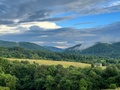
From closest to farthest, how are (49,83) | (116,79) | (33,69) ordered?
(116,79) < (49,83) < (33,69)

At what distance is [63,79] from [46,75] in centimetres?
2162

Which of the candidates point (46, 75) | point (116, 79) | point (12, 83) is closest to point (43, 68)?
point (46, 75)

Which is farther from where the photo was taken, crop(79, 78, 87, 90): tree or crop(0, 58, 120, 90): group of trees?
crop(0, 58, 120, 90): group of trees

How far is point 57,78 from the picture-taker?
12506cm

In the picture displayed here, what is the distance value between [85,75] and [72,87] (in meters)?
7.90

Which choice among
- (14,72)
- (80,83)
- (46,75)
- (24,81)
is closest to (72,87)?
(80,83)

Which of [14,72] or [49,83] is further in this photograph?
[14,72]

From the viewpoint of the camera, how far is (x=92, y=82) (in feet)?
360

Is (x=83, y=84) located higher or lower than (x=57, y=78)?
lower

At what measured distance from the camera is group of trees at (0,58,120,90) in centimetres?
10812

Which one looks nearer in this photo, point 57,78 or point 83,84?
point 83,84

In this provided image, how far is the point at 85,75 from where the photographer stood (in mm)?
113625

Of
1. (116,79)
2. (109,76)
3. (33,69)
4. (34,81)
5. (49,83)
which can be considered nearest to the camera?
(116,79)

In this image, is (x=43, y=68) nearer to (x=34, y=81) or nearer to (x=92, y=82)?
(x=34, y=81)
